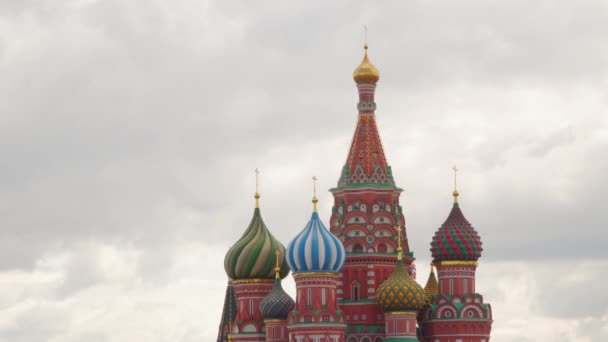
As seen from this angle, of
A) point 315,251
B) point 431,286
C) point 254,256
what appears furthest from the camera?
point 431,286

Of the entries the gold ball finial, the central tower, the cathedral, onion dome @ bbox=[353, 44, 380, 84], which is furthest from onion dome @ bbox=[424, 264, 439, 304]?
onion dome @ bbox=[353, 44, 380, 84]

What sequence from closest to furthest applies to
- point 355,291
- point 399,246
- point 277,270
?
point 399,246
point 355,291
point 277,270

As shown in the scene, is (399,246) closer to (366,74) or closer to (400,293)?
(400,293)

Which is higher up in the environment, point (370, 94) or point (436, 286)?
point (370, 94)

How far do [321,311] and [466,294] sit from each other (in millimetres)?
10435

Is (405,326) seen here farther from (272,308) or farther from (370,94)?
(370,94)

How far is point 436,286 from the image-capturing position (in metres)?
118

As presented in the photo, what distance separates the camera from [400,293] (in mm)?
107188

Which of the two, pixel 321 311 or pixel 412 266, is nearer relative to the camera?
pixel 321 311

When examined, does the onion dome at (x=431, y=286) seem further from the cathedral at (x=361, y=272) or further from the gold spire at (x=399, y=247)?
the gold spire at (x=399, y=247)

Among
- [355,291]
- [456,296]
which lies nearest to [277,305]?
[355,291]

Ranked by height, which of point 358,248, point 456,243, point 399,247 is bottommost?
point 399,247

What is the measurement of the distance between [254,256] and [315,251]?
9170mm

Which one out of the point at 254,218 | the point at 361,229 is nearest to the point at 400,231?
the point at 361,229
